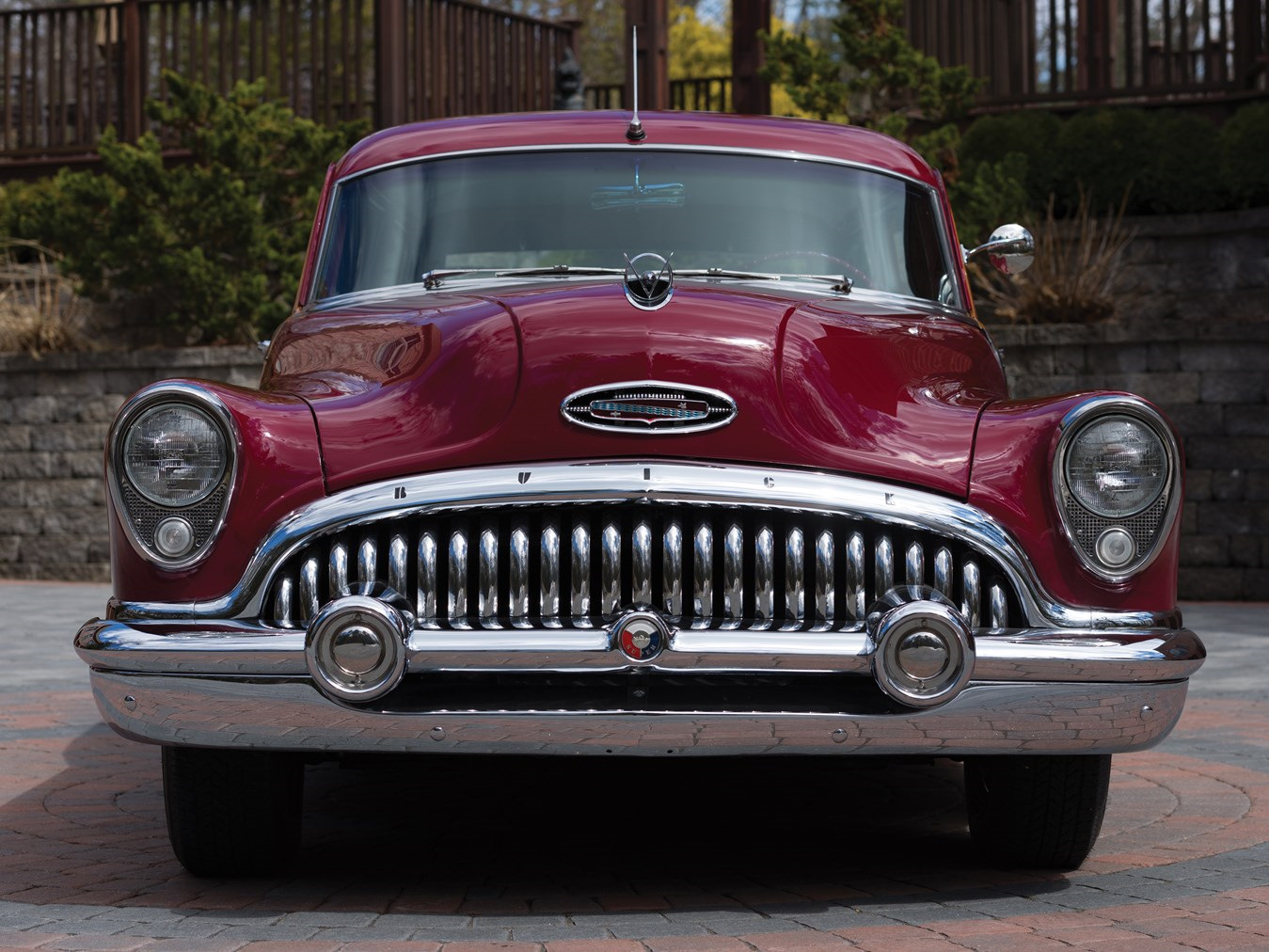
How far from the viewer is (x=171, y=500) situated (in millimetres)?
3391

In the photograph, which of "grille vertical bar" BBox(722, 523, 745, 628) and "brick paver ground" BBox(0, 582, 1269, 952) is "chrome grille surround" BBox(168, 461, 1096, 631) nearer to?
"grille vertical bar" BBox(722, 523, 745, 628)

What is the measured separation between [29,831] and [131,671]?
1243mm

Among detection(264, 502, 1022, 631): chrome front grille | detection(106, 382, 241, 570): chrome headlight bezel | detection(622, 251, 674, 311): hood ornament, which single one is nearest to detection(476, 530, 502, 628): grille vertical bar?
detection(264, 502, 1022, 631): chrome front grille

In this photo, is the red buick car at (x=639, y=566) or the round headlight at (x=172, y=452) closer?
the red buick car at (x=639, y=566)

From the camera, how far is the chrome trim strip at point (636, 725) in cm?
318

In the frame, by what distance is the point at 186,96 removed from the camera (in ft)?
43.6

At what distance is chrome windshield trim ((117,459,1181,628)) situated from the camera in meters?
3.21

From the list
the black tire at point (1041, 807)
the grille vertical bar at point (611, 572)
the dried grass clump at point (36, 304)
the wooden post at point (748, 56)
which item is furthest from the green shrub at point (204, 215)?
the grille vertical bar at point (611, 572)

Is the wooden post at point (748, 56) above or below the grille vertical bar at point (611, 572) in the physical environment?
above

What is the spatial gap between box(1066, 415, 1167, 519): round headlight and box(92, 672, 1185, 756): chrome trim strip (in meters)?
0.36

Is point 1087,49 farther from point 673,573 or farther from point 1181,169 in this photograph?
point 673,573

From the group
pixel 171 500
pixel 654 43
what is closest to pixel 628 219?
pixel 171 500

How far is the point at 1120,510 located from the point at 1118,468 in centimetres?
8

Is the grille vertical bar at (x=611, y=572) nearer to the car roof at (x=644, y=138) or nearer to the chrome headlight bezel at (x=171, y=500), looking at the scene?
the chrome headlight bezel at (x=171, y=500)
